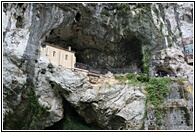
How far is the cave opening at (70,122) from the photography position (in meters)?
15.3

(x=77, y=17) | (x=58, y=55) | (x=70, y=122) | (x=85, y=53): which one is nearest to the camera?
(x=70, y=122)

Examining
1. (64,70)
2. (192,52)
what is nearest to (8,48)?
(64,70)

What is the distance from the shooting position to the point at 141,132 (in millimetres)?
12078

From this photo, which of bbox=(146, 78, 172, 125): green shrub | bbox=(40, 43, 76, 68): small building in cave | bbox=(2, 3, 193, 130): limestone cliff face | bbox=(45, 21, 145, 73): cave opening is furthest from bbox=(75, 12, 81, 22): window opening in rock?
bbox=(146, 78, 172, 125): green shrub

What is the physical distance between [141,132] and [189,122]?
11.6 feet

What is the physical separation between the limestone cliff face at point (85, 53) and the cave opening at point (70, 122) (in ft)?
1.92

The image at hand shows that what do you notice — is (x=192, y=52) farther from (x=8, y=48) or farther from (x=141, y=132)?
(x=8, y=48)

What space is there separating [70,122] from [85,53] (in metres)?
7.34

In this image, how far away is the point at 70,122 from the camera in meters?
15.4

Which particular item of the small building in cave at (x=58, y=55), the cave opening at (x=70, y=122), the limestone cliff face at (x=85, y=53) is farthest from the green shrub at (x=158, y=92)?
the small building in cave at (x=58, y=55)

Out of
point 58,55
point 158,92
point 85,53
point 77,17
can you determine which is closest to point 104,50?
point 85,53

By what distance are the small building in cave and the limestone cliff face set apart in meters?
0.87

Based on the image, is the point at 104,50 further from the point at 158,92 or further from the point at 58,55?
the point at 158,92

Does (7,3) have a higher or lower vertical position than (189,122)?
higher
